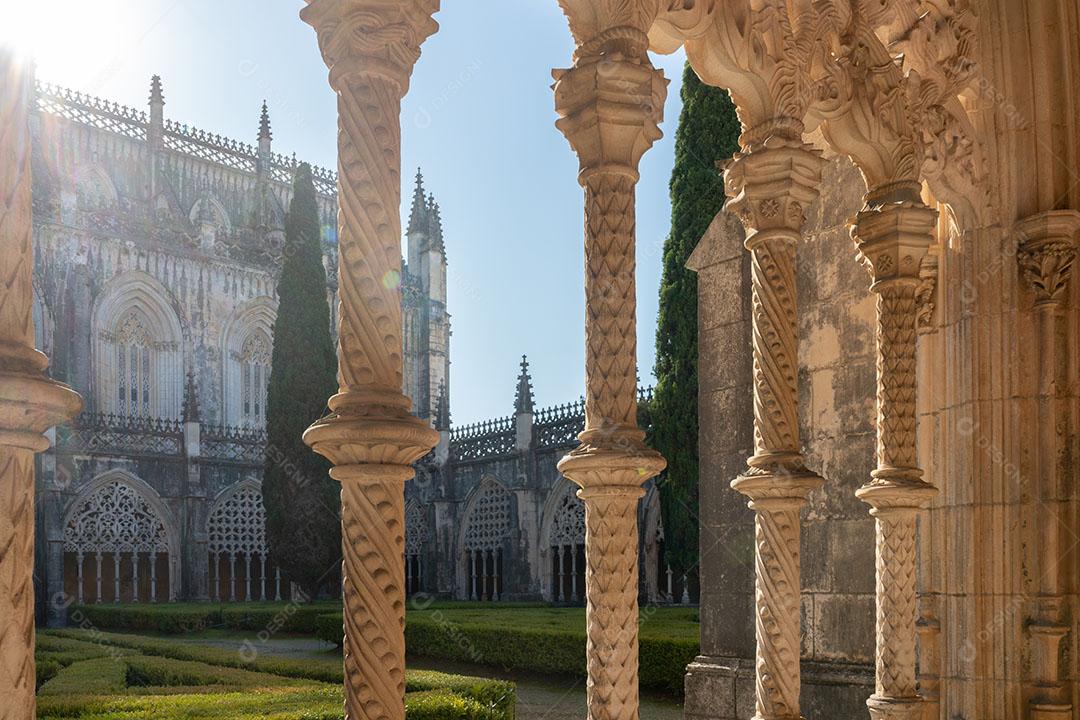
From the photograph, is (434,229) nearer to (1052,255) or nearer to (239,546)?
(239,546)

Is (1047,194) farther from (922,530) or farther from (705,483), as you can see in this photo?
(705,483)

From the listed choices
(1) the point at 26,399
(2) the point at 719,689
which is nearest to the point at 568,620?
(2) the point at 719,689

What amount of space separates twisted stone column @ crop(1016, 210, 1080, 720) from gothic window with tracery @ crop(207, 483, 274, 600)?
1852 cm

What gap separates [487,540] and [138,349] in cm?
913

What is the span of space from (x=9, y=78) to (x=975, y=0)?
4288mm

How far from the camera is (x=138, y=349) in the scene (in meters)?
24.1

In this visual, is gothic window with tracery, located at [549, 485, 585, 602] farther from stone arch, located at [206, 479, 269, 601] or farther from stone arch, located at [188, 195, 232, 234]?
stone arch, located at [188, 195, 232, 234]

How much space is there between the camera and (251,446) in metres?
22.2

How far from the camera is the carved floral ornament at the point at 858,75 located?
12.2ft

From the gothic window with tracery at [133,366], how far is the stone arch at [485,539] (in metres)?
7.82

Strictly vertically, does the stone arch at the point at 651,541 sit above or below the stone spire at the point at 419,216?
below

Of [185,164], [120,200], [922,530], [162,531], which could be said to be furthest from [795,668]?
[185,164]

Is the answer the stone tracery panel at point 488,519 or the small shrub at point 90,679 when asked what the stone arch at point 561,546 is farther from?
the small shrub at point 90,679

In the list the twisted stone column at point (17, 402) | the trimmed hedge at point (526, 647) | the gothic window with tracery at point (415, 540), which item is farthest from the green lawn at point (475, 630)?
the twisted stone column at point (17, 402)
